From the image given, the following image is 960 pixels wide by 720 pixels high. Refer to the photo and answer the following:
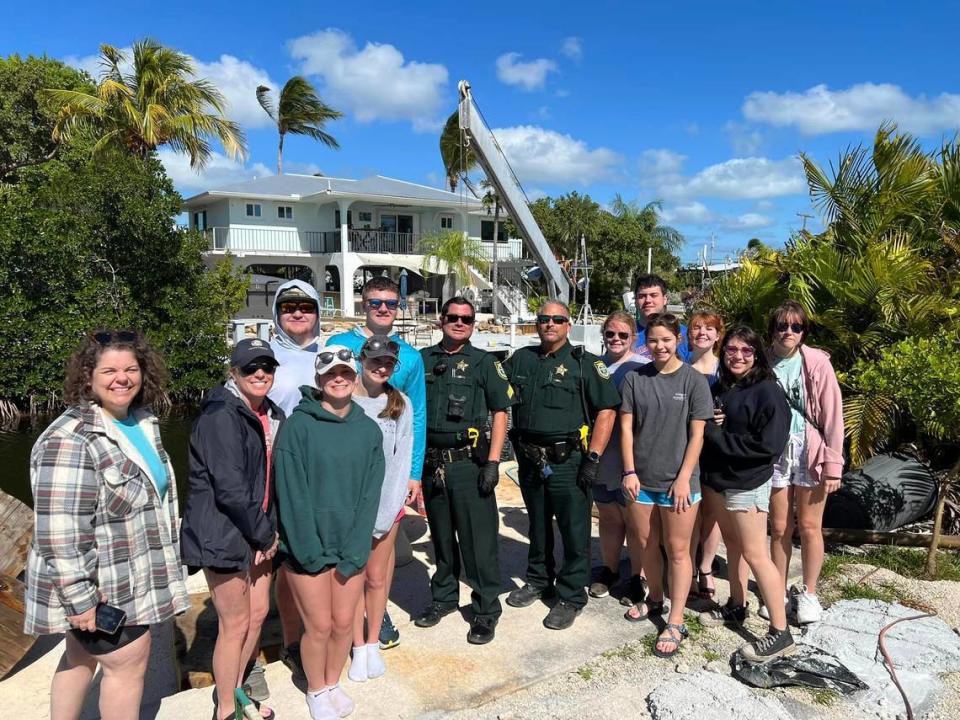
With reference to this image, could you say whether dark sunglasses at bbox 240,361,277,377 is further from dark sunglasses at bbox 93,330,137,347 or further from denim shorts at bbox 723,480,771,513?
denim shorts at bbox 723,480,771,513

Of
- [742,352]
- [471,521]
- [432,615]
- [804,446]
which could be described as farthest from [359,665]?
[804,446]

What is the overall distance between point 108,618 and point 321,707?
1.06m

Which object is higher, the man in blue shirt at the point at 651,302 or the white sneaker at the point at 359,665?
the man in blue shirt at the point at 651,302

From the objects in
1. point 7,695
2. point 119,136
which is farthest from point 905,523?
point 119,136

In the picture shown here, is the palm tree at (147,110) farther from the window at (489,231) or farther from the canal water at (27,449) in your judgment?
the window at (489,231)

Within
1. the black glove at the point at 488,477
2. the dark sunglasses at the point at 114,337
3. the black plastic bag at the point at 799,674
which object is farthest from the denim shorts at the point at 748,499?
the dark sunglasses at the point at 114,337

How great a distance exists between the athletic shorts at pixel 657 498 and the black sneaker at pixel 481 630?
3.51ft

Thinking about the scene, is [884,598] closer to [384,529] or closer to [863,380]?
[863,380]

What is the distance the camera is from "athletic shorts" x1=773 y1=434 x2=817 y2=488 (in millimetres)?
3779

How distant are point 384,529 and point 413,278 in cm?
3010

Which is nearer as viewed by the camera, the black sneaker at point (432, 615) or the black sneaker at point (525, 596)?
the black sneaker at point (432, 615)

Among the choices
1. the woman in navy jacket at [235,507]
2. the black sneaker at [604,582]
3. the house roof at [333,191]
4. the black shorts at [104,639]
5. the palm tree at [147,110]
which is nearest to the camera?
the black shorts at [104,639]

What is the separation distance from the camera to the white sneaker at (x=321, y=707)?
2.88 meters

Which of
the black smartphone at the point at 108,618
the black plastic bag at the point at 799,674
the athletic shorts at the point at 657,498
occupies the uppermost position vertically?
the athletic shorts at the point at 657,498
